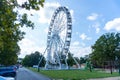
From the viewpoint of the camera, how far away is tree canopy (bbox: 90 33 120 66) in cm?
11281

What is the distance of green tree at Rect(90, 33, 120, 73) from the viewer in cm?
11281

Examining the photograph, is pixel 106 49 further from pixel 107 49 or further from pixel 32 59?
pixel 32 59

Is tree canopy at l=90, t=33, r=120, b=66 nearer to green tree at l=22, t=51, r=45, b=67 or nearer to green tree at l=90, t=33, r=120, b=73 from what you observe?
green tree at l=90, t=33, r=120, b=73

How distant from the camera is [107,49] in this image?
113 m

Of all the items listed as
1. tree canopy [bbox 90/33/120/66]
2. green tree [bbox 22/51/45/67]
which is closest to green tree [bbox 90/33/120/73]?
tree canopy [bbox 90/33/120/66]

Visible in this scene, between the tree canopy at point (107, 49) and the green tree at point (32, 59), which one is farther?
the green tree at point (32, 59)

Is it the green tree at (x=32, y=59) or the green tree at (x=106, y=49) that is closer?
the green tree at (x=106, y=49)

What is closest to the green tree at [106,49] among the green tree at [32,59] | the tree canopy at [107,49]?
the tree canopy at [107,49]

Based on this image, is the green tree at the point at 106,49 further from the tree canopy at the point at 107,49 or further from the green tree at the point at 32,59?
the green tree at the point at 32,59

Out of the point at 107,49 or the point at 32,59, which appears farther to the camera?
the point at 32,59

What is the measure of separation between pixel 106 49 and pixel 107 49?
1.14 ft

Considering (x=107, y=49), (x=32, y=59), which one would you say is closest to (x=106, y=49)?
(x=107, y=49)

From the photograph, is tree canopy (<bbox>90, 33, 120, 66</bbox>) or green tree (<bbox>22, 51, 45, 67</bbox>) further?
green tree (<bbox>22, 51, 45, 67</bbox>)

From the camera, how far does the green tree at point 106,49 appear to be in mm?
112812
